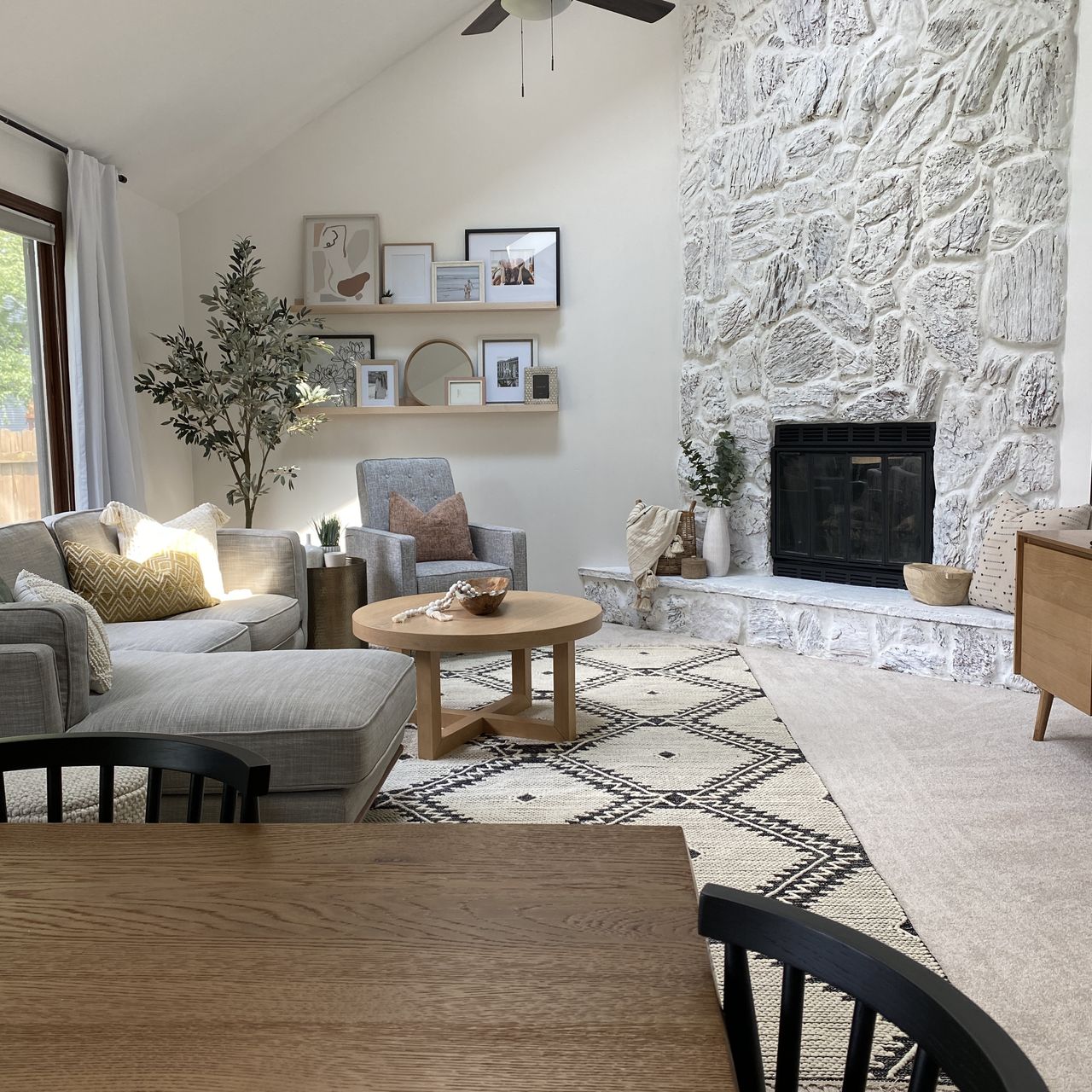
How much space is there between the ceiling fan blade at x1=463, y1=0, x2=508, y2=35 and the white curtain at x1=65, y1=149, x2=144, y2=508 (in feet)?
5.75

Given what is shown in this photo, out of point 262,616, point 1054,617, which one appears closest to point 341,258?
point 262,616

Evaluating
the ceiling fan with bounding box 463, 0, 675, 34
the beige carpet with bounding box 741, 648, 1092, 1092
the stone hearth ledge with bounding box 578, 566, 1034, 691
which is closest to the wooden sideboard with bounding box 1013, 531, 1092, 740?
the beige carpet with bounding box 741, 648, 1092, 1092

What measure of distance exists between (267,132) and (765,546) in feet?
11.2

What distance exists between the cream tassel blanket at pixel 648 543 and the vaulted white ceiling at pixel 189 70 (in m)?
2.74

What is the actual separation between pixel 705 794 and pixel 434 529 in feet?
8.15

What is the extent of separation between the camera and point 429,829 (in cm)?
105

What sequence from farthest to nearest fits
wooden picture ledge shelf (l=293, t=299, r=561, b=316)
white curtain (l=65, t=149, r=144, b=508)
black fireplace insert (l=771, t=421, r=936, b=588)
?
wooden picture ledge shelf (l=293, t=299, r=561, b=316)
black fireplace insert (l=771, t=421, r=936, b=588)
white curtain (l=65, t=149, r=144, b=508)

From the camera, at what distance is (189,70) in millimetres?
4441

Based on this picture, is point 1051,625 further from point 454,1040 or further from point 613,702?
point 454,1040

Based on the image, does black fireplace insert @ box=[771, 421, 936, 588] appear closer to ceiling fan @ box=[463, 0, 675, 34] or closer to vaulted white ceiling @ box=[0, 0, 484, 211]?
ceiling fan @ box=[463, 0, 675, 34]

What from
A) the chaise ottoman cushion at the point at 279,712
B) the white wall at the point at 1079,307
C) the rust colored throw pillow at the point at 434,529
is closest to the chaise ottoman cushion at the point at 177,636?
the chaise ottoman cushion at the point at 279,712

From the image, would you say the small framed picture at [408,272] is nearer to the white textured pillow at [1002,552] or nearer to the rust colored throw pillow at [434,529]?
the rust colored throw pillow at [434,529]

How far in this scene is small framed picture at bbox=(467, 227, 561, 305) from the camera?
573cm

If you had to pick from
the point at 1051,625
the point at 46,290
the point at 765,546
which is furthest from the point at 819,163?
the point at 46,290
